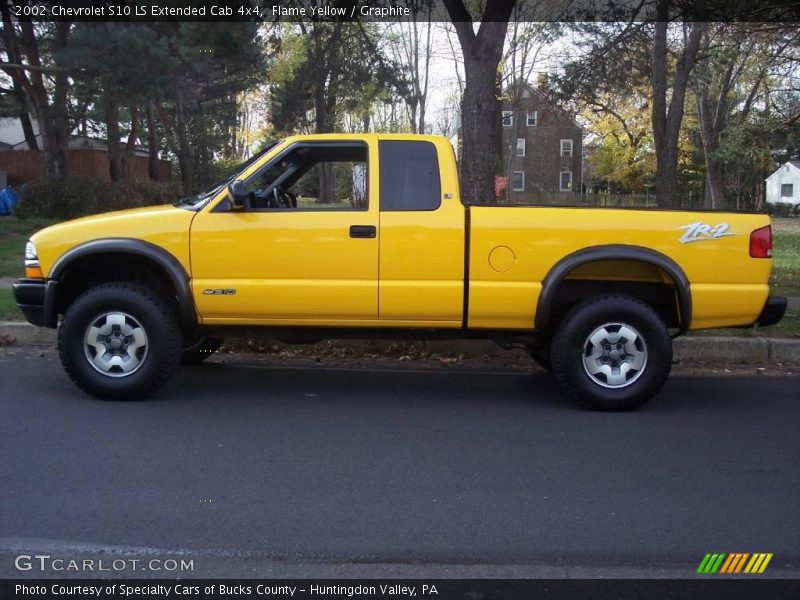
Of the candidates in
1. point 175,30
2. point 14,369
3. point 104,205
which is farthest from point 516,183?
point 14,369

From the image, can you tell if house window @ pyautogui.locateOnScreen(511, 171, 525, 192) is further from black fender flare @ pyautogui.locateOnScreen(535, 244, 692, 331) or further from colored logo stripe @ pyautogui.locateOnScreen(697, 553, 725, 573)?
colored logo stripe @ pyautogui.locateOnScreen(697, 553, 725, 573)

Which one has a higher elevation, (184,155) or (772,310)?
(184,155)

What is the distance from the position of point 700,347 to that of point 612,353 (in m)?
2.35

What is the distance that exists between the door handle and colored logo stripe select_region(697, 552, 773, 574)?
335 cm

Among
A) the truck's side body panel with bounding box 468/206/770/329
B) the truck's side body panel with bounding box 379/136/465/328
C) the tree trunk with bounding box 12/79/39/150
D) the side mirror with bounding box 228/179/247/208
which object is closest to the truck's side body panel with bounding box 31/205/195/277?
the side mirror with bounding box 228/179/247/208

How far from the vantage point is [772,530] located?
4.26 meters

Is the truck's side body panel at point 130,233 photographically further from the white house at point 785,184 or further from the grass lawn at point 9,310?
the white house at point 785,184

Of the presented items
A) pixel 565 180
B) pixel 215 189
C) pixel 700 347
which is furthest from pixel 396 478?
pixel 565 180

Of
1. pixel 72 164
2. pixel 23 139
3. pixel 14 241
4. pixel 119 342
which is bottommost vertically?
pixel 119 342

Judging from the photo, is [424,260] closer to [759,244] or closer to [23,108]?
[759,244]

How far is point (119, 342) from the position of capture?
21.2ft

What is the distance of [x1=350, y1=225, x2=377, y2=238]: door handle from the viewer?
632cm

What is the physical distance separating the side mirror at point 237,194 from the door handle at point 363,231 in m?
0.83

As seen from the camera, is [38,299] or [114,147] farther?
[114,147]
